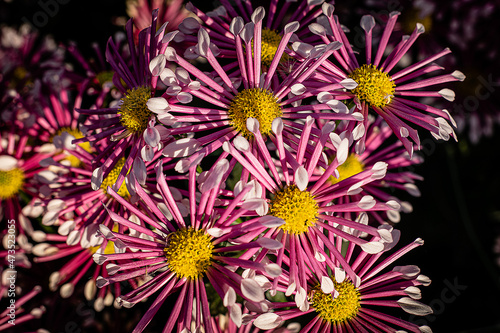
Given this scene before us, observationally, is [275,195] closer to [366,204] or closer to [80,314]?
[366,204]

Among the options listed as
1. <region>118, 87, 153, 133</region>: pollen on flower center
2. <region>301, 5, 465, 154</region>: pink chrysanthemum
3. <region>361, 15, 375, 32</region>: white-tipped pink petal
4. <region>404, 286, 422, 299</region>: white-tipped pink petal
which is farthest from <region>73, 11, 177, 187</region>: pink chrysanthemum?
<region>404, 286, 422, 299</region>: white-tipped pink petal

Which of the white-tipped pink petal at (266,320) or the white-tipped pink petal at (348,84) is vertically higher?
the white-tipped pink petal at (348,84)

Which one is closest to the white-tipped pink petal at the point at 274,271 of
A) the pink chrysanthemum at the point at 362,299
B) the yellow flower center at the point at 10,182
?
the pink chrysanthemum at the point at 362,299

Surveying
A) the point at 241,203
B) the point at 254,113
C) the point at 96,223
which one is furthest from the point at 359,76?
the point at 96,223

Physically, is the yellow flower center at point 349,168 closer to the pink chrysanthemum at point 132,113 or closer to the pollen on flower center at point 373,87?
the pollen on flower center at point 373,87

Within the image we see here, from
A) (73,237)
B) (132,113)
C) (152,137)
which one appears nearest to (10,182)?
(73,237)
